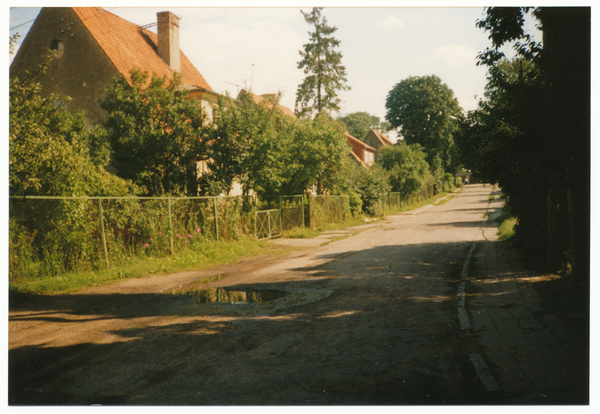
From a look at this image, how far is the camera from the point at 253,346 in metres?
5.07

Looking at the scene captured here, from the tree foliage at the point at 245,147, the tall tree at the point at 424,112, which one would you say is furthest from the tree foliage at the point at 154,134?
the tall tree at the point at 424,112

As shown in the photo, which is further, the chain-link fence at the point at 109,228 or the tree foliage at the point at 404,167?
the tree foliage at the point at 404,167

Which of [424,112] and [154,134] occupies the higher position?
[424,112]

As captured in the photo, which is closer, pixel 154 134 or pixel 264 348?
pixel 264 348

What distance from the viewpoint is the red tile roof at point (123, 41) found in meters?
19.3

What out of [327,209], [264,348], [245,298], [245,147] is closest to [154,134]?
[245,147]

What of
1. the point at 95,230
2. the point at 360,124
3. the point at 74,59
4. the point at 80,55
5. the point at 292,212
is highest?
the point at 360,124

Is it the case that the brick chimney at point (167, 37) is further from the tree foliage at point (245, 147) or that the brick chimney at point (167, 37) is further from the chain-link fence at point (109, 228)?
the chain-link fence at point (109, 228)

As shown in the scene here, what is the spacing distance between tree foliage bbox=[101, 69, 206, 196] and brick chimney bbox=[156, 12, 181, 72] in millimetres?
6974

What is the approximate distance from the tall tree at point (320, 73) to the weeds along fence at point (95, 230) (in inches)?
908

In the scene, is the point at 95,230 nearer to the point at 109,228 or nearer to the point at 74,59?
the point at 109,228

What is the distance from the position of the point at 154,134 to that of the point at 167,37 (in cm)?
1010

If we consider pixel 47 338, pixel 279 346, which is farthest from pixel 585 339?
pixel 47 338

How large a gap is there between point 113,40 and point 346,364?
21106 mm
